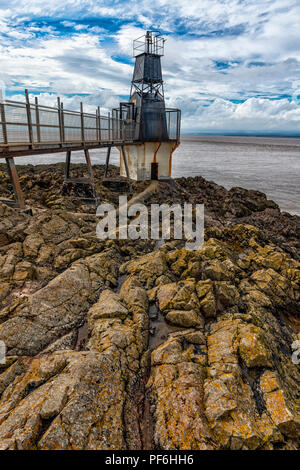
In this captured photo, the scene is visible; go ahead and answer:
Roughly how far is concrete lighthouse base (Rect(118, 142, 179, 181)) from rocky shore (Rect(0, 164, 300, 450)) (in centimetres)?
1350

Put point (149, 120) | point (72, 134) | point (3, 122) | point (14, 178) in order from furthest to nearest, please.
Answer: point (149, 120)
point (72, 134)
point (14, 178)
point (3, 122)

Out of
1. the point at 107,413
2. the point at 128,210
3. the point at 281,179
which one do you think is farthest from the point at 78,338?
the point at 281,179

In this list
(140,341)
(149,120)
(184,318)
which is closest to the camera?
(140,341)

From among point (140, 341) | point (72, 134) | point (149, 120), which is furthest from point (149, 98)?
point (140, 341)

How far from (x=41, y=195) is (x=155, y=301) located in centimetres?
1127

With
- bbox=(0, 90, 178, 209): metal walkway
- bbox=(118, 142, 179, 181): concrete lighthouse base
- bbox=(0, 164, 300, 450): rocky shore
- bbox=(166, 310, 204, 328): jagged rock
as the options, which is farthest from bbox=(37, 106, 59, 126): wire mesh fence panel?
bbox=(118, 142, 179, 181): concrete lighthouse base

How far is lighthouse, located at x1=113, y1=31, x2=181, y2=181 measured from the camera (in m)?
24.0

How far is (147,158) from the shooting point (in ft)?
80.0

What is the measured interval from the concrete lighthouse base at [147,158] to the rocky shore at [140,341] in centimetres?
1350

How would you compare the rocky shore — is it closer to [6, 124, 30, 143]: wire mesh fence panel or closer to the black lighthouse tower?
[6, 124, 30, 143]: wire mesh fence panel

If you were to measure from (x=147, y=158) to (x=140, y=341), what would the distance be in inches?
791

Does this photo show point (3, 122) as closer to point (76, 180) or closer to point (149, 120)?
point (76, 180)

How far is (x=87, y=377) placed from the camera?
5.07 m
